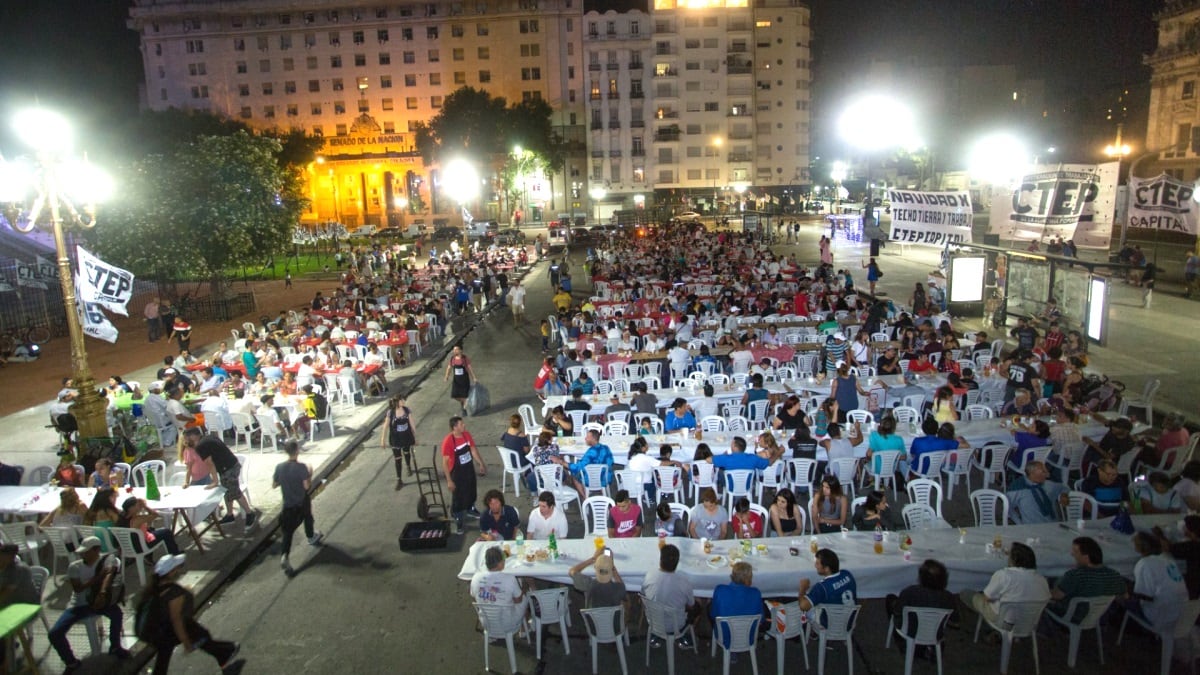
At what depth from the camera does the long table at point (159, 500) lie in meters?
8.95

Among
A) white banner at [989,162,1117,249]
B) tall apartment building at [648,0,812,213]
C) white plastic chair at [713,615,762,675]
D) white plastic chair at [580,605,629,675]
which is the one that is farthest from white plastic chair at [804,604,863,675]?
tall apartment building at [648,0,812,213]

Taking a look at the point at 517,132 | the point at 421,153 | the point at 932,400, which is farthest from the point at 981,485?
the point at 421,153

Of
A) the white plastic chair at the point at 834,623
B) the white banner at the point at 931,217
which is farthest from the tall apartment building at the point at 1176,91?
the white plastic chair at the point at 834,623

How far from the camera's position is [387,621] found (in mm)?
7559

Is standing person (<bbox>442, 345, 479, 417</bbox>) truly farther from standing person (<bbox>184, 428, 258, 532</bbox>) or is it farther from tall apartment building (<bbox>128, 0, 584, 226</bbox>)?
tall apartment building (<bbox>128, 0, 584, 226</bbox>)

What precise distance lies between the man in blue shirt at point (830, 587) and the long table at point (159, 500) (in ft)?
23.6

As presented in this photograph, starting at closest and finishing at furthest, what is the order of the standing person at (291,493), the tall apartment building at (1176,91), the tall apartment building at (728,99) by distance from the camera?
the standing person at (291,493)
the tall apartment building at (1176,91)
the tall apartment building at (728,99)

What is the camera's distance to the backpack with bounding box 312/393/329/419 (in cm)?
1323

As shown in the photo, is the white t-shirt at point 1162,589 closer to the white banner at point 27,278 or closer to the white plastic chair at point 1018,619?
the white plastic chair at point 1018,619

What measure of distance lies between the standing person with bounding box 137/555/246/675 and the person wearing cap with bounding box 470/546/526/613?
2439 millimetres

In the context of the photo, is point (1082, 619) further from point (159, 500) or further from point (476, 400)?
point (476, 400)

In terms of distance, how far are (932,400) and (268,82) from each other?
9100 cm

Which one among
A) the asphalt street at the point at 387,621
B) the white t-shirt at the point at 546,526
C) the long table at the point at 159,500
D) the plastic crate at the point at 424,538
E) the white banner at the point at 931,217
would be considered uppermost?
the white banner at the point at 931,217

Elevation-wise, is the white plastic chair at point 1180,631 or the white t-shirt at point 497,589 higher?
the white t-shirt at point 497,589
